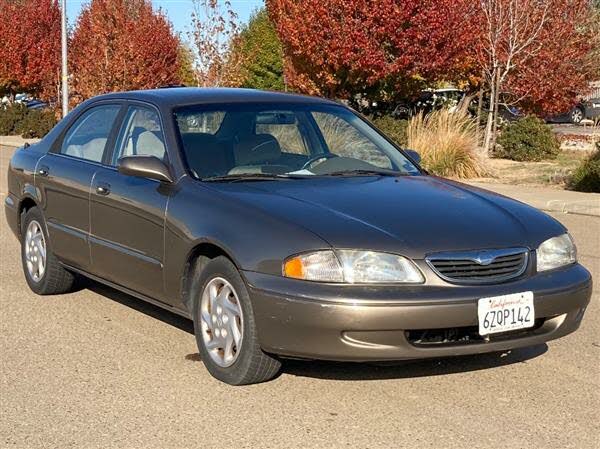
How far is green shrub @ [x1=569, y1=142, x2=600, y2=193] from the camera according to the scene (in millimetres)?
15117

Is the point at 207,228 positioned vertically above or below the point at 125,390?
above

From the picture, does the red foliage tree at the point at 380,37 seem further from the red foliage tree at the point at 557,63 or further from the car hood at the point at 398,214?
the car hood at the point at 398,214

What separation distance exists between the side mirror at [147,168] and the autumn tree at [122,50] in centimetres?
2547

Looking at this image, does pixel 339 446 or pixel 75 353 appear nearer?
pixel 339 446

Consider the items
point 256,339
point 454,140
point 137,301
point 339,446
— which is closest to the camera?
point 339,446

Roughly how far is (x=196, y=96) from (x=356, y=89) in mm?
17072

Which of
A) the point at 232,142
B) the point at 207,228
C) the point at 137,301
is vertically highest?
the point at 232,142

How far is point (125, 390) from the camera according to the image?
5.02 meters

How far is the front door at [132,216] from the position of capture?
564 centimetres

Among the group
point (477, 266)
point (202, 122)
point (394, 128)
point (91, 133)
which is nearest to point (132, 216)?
point (202, 122)

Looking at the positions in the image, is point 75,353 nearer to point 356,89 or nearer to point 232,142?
A: point 232,142

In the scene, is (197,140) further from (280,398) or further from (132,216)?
(280,398)

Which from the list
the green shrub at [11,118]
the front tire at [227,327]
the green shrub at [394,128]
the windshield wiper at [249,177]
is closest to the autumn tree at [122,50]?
→ the green shrub at [11,118]

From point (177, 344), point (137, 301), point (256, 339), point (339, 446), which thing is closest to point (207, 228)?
point (256, 339)
